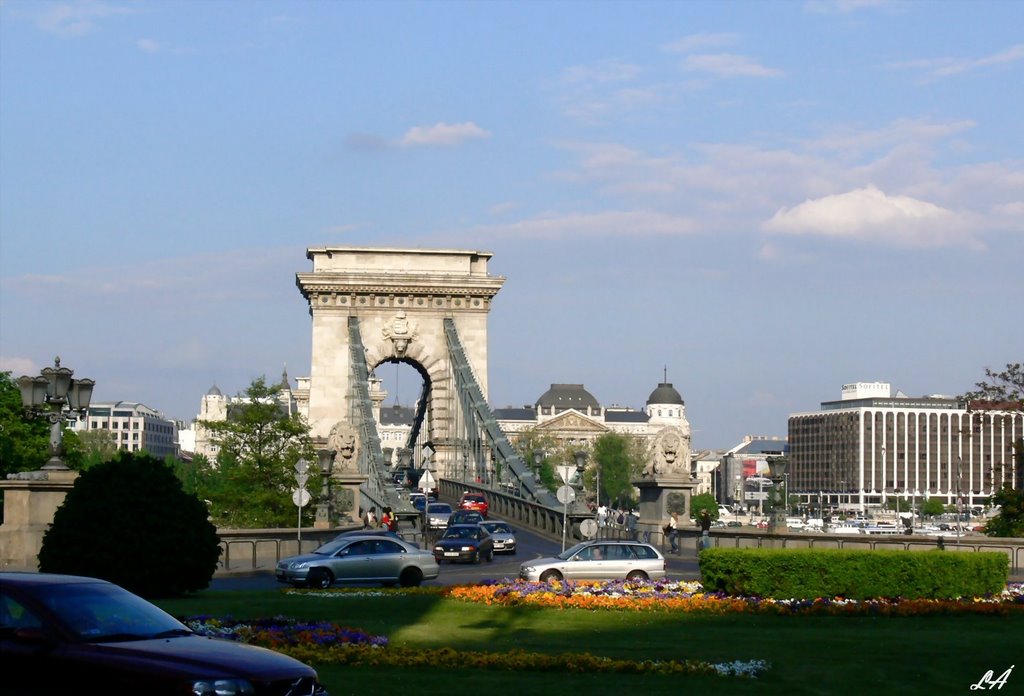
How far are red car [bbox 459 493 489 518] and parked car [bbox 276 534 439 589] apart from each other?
3427cm

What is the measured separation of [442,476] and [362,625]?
71.3m

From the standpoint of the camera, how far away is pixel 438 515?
2554 inches

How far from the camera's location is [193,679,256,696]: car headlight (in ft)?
38.2

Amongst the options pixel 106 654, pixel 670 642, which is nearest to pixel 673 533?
pixel 670 642

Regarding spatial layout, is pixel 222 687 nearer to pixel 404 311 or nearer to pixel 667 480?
pixel 667 480

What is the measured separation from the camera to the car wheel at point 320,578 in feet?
111

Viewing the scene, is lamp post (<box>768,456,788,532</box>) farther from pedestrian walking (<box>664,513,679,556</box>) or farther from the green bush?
the green bush

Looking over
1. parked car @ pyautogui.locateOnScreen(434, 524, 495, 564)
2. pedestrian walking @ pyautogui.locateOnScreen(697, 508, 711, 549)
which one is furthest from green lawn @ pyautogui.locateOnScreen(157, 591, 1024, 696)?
pedestrian walking @ pyautogui.locateOnScreen(697, 508, 711, 549)

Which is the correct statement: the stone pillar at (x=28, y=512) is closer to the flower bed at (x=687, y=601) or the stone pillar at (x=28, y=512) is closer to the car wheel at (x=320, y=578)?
the car wheel at (x=320, y=578)

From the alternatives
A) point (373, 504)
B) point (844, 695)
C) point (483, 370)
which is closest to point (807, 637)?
point (844, 695)

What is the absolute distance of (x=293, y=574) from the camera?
1334 inches

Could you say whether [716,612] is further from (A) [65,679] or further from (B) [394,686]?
(A) [65,679]

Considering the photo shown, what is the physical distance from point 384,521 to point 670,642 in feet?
120

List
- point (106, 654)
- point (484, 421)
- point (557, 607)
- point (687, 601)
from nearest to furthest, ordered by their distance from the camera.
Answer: point (106, 654) < point (687, 601) < point (557, 607) < point (484, 421)
